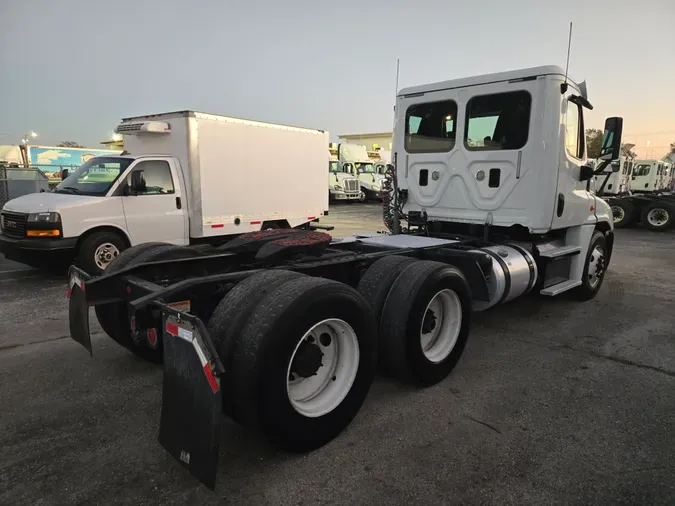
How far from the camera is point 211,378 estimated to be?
87.4 inches

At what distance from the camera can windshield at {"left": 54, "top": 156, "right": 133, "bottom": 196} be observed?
7.71 m

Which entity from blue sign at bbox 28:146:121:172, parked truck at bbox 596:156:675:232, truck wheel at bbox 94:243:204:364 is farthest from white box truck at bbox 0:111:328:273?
blue sign at bbox 28:146:121:172

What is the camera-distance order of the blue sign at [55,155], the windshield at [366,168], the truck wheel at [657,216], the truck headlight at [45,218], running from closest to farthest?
the truck headlight at [45,218] → the truck wheel at [657,216] → the windshield at [366,168] → the blue sign at [55,155]

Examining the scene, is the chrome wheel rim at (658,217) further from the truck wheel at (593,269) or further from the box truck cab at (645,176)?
the truck wheel at (593,269)

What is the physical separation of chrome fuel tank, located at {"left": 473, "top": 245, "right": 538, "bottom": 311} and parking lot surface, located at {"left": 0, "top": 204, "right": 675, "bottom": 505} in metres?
0.51

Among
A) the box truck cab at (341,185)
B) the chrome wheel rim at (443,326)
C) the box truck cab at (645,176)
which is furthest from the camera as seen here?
the box truck cab at (341,185)

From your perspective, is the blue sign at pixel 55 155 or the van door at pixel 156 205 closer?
the van door at pixel 156 205

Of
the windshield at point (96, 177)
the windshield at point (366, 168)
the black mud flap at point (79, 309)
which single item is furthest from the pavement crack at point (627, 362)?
the windshield at point (366, 168)

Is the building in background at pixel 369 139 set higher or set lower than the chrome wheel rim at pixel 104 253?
higher

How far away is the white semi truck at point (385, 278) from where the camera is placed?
2525 mm

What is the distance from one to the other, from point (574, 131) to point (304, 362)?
Answer: 4890mm

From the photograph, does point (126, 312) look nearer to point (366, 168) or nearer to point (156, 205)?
point (156, 205)

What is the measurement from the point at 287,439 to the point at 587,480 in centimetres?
178

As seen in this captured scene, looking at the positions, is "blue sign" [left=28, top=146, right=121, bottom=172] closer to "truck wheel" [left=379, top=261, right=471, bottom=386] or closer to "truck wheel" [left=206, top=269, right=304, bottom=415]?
"truck wheel" [left=379, top=261, right=471, bottom=386]
